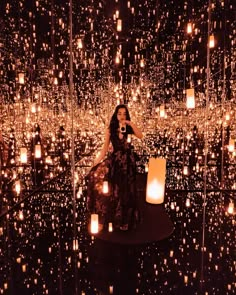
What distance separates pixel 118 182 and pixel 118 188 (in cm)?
6

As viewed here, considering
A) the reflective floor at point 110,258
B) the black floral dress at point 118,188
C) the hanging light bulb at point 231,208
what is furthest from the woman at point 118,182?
the hanging light bulb at point 231,208

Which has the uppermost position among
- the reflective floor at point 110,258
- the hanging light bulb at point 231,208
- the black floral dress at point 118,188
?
the black floral dress at point 118,188

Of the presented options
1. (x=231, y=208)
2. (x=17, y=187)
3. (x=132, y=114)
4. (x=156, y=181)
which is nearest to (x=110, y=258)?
(x=156, y=181)

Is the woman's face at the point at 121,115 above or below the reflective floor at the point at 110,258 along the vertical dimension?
above

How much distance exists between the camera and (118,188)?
3.09m

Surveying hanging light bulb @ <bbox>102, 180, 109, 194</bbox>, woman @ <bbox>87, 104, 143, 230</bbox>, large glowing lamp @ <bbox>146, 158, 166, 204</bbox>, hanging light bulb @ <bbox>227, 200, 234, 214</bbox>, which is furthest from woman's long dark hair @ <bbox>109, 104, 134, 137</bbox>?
hanging light bulb @ <bbox>227, 200, 234, 214</bbox>

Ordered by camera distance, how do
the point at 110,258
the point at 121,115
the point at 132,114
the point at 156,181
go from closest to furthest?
the point at 156,181
the point at 110,258
the point at 121,115
the point at 132,114

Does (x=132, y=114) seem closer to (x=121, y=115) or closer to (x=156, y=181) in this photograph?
(x=121, y=115)

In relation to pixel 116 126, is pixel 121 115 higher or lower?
higher

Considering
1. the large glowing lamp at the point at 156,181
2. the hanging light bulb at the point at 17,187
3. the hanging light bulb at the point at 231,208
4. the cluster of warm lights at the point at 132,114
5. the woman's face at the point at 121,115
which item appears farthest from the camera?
the hanging light bulb at the point at 17,187

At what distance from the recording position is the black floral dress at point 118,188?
307 centimetres

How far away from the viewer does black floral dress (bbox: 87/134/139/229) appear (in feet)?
10.1

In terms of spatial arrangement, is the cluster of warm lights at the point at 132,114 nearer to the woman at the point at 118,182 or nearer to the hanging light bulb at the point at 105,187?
the hanging light bulb at the point at 105,187

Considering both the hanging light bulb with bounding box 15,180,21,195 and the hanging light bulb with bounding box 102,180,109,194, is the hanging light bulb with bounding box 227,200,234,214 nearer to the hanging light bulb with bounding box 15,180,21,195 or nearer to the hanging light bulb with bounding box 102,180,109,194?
the hanging light bulb with bounding box 102,180,109,194
